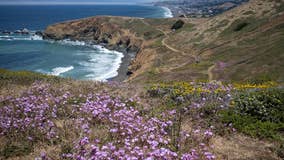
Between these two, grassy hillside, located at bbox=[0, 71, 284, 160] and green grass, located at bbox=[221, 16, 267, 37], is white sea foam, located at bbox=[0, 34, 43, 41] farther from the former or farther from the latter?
grassy hillside, located at bbox=[0, 71, 284, 160]

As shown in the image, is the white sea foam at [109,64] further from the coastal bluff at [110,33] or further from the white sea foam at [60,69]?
the white sea foam at [60,69]

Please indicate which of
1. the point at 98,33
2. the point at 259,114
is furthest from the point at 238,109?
the point at 98,33

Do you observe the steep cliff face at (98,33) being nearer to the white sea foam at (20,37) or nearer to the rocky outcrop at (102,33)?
the rocky outcrop at (102,33)

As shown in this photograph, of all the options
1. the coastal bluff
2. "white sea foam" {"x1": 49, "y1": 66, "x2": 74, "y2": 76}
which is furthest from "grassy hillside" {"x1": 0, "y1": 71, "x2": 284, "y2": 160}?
the coastal bluff

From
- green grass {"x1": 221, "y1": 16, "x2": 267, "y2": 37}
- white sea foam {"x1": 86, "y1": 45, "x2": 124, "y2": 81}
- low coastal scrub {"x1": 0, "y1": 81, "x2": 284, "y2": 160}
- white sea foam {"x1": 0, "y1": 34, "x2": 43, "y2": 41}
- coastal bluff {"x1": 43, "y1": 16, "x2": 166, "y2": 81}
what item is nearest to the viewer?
low coastal scrub {"x1": 0, "y1": 81, "x2": 284, "y2": 160}

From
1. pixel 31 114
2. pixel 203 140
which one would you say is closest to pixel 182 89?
pixel 203 140

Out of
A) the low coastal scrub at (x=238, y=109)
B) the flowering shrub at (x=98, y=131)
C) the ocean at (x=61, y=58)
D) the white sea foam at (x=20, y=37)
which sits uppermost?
the flowering shrub at (x=98, y=131)

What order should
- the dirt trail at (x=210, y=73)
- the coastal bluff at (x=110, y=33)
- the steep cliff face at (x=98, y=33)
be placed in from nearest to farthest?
the dirt trail at (x=210, y=73), the coastal bluff at (x=110, y=33), the steep cliff face at (x=98, y=33)

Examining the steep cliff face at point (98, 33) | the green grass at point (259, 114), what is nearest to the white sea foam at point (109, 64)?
the steep cliff face at point (98, 33)

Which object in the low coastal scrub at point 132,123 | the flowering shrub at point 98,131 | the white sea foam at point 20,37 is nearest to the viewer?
the flowering shrub at point 98,131

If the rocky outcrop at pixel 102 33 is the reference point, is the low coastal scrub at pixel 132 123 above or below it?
above

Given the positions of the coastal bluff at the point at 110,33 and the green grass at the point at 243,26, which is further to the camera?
the coastal bluff at the point at 110,33

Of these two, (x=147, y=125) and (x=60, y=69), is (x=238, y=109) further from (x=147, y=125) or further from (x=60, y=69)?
(x=60, y=69)
